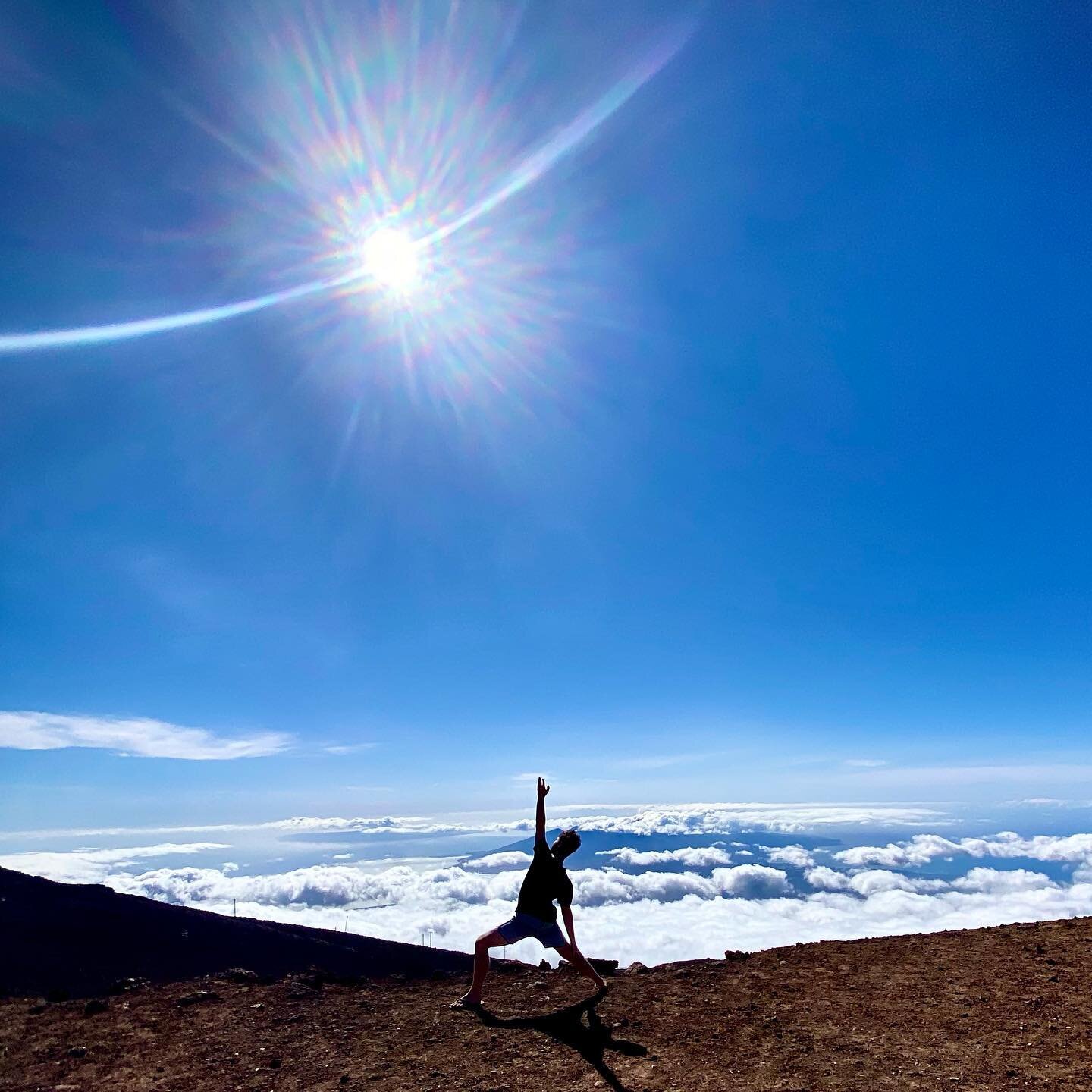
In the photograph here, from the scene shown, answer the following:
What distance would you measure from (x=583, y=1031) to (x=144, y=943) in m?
35.9

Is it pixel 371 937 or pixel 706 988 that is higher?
pixel 706 988

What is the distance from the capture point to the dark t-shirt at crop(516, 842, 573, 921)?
27.2 ft

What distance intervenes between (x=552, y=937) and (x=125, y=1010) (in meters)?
6.78

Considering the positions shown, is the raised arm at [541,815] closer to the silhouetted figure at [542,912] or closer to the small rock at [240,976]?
the silhouetted figure at [542,912]

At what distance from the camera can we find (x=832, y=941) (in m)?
11.8

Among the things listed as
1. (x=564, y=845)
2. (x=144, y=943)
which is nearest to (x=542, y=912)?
(x=564, y=845)

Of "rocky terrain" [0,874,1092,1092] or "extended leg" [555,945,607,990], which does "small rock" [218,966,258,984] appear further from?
"extended leg" [555,945,607,990]

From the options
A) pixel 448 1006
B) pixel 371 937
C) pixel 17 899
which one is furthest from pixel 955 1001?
pixel 17 899

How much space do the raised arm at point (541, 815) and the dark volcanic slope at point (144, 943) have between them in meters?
23.7

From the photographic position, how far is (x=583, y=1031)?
7.94 m

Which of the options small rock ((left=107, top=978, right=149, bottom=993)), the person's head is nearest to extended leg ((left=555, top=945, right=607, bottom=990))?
the person's head

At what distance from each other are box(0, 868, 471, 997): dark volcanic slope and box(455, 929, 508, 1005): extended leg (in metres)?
21.5

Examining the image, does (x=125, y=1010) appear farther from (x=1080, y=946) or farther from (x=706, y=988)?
(x=1080, y=946)

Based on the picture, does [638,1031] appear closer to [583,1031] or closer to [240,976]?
[583,1031]
